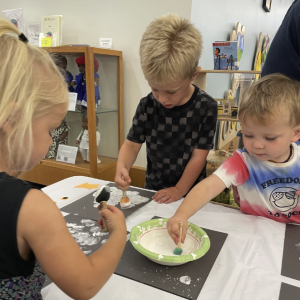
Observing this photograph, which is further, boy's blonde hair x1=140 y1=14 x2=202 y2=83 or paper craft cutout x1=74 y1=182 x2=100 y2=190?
paper craft cutout x1=74 y1=182 x2=100 y2=190

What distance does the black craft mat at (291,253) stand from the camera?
65 centimetres

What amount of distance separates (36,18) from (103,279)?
2728mm

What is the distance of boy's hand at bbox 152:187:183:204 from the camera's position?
3.35 ft

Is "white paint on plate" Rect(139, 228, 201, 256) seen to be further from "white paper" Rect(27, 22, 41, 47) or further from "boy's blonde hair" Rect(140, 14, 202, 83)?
"white paper" Rect(27, 22, 41, 47)

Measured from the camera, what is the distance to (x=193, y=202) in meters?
0.85

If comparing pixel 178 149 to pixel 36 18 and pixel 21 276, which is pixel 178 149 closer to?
pixel 21 276

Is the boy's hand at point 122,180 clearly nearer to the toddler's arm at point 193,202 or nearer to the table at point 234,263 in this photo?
the table at point 234,263

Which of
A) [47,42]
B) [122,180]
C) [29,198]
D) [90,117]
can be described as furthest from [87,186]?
[47,42]

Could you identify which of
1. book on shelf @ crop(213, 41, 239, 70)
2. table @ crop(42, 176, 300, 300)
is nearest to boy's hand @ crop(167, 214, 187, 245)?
table @ crop(42, 176, 300, 300)

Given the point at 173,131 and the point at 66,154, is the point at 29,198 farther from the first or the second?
the point at 66,154

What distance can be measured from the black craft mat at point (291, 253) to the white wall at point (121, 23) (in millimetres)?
1639

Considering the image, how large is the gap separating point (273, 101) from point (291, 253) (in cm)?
41

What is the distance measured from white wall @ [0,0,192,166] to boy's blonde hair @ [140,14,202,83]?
43.1 inches

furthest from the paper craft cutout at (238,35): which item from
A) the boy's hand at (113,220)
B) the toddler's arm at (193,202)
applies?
the boy's hand at (113,220)
